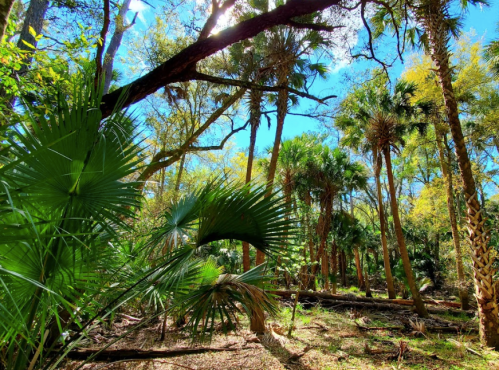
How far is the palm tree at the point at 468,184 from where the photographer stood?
4.95 meters

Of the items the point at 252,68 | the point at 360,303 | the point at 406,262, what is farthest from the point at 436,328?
the point at 252,68

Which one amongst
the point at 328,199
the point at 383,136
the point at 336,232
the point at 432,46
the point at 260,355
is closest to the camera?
the point at 260,355

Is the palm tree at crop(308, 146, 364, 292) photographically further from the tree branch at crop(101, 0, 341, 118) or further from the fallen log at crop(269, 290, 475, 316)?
the tree branch at crop(101, 0, 341, 118)

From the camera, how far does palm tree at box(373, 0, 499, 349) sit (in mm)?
4953


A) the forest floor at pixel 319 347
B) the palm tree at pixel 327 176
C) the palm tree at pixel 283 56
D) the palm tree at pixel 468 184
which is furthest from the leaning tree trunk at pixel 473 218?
the palm tree at pixel 327 176

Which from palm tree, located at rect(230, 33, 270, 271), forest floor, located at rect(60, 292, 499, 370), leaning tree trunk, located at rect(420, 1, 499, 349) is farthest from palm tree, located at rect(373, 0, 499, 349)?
palm tree, located at rect(230, 33, 270, 271)

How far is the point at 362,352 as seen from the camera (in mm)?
4906

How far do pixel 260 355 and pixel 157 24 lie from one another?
27.9ft

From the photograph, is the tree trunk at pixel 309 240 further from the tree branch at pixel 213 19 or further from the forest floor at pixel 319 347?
the tree branch at pixel 213 19

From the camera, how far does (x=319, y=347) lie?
518 centimetres

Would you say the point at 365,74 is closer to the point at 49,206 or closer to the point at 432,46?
the point at 432,46

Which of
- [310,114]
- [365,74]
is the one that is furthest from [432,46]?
[310,114]

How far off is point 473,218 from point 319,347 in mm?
3953

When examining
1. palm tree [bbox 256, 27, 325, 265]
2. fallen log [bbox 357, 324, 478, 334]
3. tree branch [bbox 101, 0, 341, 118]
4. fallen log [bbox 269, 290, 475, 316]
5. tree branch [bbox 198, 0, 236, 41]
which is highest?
palm tree [bbox 256, 27, 325, 265]
